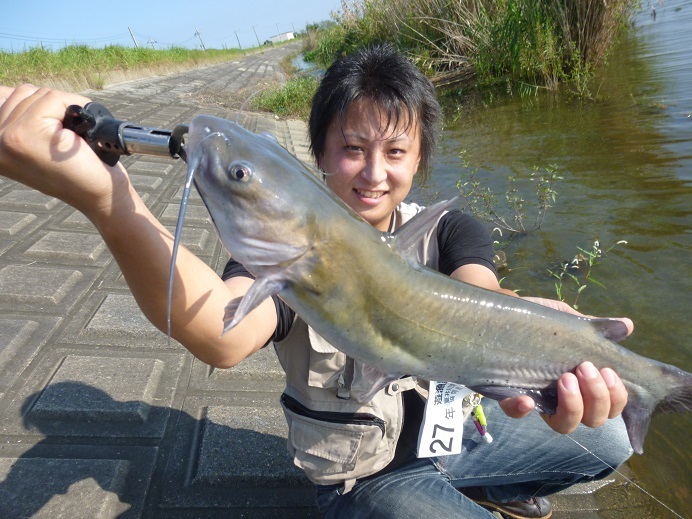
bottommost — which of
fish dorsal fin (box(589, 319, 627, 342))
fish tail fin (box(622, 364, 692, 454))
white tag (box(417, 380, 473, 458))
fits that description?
white tag (box(417, 380, 473, 458))

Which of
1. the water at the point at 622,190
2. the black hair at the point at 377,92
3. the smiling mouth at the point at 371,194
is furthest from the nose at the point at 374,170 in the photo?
the water at the point at 622,190

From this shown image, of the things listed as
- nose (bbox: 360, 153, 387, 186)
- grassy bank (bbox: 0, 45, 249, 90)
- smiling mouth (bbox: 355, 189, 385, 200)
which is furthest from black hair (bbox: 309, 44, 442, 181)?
grassy bank (bbox: 0, 45, 249, 90)

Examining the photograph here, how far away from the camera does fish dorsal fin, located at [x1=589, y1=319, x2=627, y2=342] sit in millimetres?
1629

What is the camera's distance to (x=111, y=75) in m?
13.2

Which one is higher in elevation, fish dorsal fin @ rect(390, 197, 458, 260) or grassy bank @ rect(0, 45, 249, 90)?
grassy bank @ rect(0, 45, 249, 90)

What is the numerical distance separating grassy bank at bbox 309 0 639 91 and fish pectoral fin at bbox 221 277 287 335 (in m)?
9.59

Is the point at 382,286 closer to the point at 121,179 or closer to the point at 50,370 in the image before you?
the point at 121,179

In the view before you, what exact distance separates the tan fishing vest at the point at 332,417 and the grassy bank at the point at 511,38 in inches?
361

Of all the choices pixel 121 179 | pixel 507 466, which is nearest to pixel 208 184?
pixel 121 179

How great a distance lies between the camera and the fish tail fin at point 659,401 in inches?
65.4

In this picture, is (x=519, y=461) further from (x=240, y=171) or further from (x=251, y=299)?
(x=240, y=171)

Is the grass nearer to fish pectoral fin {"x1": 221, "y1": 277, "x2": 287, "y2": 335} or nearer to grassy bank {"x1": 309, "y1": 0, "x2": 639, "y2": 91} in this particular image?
grassy bank {"x1": 309, "y1": 0, "x2": 639, "y2": 91}

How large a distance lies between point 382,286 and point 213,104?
1125 centimetres

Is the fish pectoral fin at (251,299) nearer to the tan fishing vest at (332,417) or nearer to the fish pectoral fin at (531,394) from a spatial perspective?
the tan fishing vest at (332,417)
